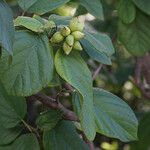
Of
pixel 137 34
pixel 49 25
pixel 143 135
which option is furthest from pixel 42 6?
pixel 143 135

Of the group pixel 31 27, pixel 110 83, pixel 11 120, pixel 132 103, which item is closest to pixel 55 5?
pixel 31 27

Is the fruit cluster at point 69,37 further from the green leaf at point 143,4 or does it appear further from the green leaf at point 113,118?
the green leaf at point 143,4

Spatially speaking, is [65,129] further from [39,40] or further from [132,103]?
[132,103]

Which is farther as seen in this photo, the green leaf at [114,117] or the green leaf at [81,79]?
the green leaf at [114,117]

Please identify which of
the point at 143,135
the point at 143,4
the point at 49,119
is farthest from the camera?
the point at 143,135

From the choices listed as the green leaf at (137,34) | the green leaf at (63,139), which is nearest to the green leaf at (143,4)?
the green leaf at (137,34)

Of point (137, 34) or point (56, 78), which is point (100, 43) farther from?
point (137, 34)
